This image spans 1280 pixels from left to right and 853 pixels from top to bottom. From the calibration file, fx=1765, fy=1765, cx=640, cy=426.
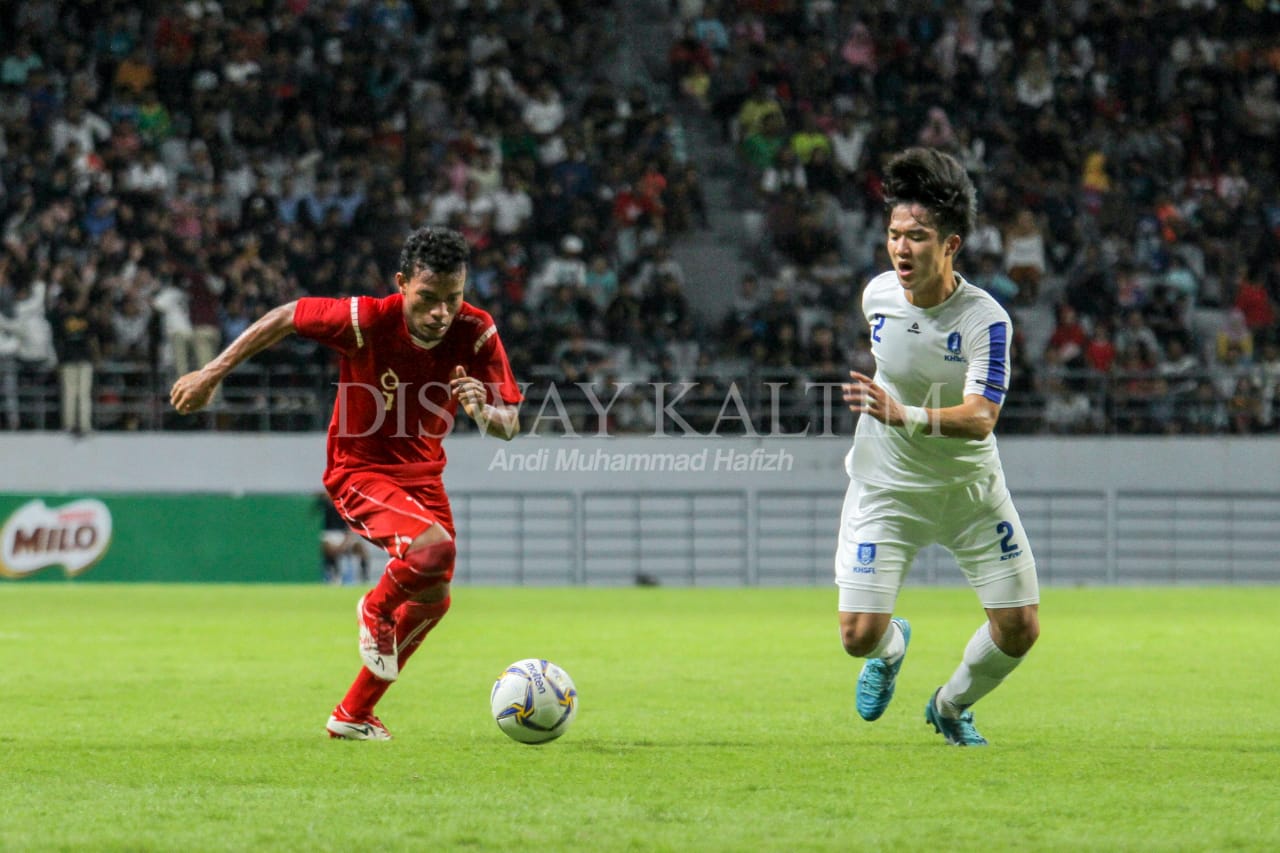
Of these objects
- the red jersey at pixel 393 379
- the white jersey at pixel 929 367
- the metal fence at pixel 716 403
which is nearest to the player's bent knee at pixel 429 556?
the red jersey at pixel 393 379

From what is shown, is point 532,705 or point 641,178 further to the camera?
point 641,178

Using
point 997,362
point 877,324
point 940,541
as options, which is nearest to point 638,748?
point 940,541

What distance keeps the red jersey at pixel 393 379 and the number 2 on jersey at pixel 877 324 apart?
146 cm

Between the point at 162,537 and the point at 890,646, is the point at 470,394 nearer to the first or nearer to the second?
the point at 890,646

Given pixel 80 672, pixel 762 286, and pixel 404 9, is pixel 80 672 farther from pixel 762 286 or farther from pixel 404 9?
pixel 404 9

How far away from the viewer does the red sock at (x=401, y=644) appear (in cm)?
718

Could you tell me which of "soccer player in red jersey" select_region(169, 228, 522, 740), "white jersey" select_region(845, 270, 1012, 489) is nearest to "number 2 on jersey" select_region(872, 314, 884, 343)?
"white jersey" select_region(845, 270, 1012, 489)

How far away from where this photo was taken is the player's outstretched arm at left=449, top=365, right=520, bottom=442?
664cm

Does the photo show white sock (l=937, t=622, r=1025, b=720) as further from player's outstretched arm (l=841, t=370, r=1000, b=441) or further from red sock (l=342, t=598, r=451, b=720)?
red sock (l=342, t=598, r=451, b=720)

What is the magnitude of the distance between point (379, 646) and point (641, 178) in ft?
52.5

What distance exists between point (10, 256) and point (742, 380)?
8.50 metres

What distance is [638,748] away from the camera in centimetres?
701

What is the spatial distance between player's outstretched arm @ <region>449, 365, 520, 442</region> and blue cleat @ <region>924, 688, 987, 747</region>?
2065 millimetres

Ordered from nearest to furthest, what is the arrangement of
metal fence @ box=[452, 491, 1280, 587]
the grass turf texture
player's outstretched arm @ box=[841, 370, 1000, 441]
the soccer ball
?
the grass turf texture < player's outstretched arm @ box=[841, 370, 1000, 441] < the soccer ball < metal fence @ box=[452, 491, 1280, 587]
